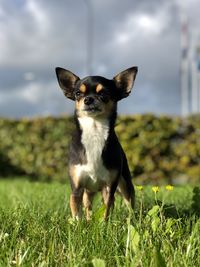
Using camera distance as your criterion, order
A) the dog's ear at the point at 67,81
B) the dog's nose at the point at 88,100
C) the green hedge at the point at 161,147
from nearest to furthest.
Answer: the dog's nose at the point at 88,100 → the dog's ear at the point at 67,81 → the green hedge at the point at 161,147

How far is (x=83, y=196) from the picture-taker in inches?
209

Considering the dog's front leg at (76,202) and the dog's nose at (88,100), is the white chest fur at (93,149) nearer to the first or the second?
the dog's front leg at (76,202)

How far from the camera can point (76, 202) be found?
4.83 metres

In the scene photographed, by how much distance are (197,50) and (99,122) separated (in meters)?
39.9

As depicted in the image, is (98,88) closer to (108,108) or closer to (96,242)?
(108,108)

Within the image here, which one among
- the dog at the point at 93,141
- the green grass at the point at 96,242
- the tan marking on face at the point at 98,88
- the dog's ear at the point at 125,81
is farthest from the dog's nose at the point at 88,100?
the green grass at the point at 96,242

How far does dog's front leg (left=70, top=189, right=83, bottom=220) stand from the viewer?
479 centimetres

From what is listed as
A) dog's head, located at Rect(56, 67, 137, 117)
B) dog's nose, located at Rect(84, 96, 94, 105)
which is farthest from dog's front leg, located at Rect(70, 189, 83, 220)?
dog's nose, located at Rect(84, 96, 94, 105)

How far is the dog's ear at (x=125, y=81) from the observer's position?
505cm

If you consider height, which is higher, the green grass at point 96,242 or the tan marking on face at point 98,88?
the tan marking on face at point 98,88

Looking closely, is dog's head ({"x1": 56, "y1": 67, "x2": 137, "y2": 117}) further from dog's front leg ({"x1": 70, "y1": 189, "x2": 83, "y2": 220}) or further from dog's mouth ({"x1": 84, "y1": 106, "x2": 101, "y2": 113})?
dog's front leg ({"x1": 70, "y1": 189, "x2": 83, "y2": 220})

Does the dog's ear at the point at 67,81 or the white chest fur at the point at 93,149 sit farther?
the dog's ear at the point at 67,81

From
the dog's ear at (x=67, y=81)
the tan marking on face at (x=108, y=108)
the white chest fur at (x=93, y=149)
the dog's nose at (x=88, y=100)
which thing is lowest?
the white chest fur at (x=93, y=149)

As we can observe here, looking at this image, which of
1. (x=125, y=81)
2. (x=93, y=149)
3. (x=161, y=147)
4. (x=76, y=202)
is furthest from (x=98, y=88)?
(x=161, y=147)
